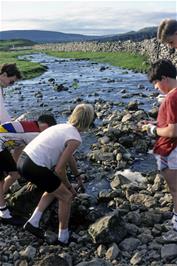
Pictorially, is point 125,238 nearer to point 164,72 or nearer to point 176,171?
point 176,171

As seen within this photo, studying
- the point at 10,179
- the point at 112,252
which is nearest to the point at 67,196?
the point at 112,252

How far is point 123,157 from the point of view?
1490 centimetres

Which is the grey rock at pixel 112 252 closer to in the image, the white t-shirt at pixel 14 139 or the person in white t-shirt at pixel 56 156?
the person in white t-shirt at pixel 56 156

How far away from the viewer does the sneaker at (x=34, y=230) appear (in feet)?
30.0

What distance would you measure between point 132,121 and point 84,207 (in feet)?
35.5

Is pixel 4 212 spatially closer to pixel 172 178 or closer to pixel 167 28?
pixel 172 178

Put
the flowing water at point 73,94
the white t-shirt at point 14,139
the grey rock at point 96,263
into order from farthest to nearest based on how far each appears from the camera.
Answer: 1. the flowing water at point 73,94
2. the white t-shirt at point 14,139
3. the grey rock at point 96,263

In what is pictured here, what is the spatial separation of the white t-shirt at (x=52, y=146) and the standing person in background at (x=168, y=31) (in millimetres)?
2248

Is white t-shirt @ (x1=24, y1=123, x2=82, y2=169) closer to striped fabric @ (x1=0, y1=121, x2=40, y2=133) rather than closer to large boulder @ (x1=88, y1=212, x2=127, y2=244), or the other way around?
striped fabric @ (x1=0, y1=121, x2=40, y2=133)

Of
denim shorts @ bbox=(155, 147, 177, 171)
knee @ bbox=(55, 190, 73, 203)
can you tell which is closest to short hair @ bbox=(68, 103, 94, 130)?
knee @ bbox=(55, 190, 73, 203)

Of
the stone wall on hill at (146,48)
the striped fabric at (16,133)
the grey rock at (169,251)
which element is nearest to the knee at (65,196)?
the striped fabric at (16,133)

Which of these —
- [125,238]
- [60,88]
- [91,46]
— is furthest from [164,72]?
[91,46]

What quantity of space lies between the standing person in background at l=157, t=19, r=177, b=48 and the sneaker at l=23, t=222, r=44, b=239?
4.23 m

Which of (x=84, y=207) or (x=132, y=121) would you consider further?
(x=132, y=121)
